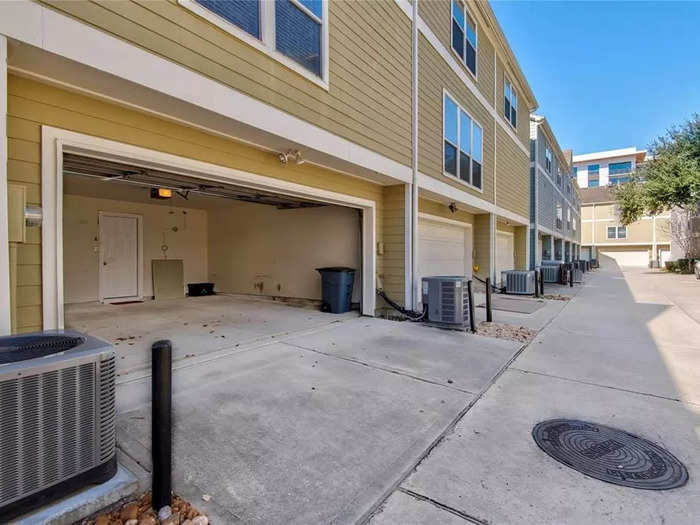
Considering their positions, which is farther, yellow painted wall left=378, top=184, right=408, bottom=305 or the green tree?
the green tree

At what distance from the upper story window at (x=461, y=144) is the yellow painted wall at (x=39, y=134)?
578 cm

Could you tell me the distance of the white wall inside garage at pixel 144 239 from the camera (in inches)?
323

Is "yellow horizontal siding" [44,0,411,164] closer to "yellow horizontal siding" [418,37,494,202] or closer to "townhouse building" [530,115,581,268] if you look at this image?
"yellow horizontal siding" [418,37,494,202]

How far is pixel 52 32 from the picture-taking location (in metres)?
2.55

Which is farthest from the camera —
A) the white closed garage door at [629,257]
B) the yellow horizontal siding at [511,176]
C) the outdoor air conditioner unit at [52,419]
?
the white closed garage door at [629,257]

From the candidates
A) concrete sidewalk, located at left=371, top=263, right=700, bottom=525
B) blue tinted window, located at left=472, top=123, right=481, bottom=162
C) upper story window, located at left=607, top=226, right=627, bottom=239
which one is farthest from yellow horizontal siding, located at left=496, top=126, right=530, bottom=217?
upper story window, located at left=607, top=226, right=627, bottom=239

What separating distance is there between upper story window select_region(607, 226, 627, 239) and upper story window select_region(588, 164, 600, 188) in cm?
899

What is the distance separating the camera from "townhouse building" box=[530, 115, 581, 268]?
16938 millimetres

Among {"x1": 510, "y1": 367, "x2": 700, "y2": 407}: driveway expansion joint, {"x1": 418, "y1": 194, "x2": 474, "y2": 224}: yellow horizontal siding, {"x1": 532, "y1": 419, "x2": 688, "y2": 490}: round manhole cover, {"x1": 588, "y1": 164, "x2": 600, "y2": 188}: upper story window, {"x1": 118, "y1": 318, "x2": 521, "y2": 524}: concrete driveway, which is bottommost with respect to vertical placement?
{"x1": 532, "y1": 419, "x2": 688, "y2": 490}: round manhole cover

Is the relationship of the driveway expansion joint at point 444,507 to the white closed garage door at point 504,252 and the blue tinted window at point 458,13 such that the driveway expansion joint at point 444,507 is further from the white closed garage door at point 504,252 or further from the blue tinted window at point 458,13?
the white closed garage door at point 504,252

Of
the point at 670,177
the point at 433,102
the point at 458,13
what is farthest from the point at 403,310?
the point at 670,177

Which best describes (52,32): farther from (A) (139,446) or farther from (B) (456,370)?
(B) (456,370)

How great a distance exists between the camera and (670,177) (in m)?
18.0


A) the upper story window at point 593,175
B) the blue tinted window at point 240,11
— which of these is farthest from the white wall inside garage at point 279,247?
the upper story window at point 593,175
